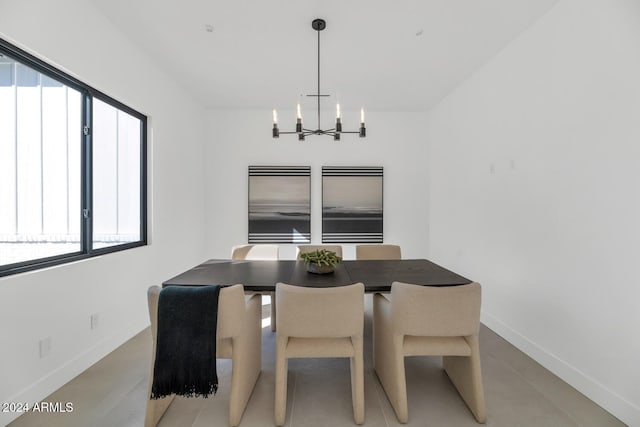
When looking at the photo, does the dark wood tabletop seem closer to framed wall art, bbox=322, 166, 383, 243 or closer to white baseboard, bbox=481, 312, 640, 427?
white baseboard, bbox=481, 312, 640, 427

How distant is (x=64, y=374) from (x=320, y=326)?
199 centimetres

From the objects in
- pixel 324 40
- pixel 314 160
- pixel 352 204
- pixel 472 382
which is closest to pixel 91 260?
pixel 324 40

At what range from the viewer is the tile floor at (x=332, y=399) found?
174 cm

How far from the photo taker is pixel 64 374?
6.77 feet

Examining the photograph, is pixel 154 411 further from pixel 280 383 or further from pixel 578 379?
pixel 578 379

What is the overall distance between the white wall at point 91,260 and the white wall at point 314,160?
0.75 metres

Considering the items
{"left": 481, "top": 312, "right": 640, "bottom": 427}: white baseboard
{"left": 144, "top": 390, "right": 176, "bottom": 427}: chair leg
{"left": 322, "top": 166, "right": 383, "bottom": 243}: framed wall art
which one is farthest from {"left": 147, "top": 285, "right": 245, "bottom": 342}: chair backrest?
{"left": 322, "top": 166, "right": 383, "bottom": 243}: framed wall art

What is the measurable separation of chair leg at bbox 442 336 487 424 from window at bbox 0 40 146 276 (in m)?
2.93

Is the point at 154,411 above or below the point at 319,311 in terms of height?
below

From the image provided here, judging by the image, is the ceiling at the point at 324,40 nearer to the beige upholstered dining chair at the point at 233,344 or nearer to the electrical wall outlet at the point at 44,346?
the beige upholstered dining chair at the point at 233,344

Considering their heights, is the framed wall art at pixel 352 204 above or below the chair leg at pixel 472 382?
above

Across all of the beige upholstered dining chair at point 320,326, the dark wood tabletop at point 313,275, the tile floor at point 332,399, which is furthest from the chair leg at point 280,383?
the dark wood tabletop at point 313,275

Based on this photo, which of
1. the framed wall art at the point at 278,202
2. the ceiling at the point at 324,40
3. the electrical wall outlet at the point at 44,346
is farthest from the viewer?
the framed wall art at the point at 278,202

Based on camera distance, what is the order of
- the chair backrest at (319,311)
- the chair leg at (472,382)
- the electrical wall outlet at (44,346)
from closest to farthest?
the chair backrest at (319,311), the chair leg at (472,382), the electrical wall outlet at (44,346)
